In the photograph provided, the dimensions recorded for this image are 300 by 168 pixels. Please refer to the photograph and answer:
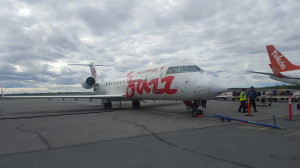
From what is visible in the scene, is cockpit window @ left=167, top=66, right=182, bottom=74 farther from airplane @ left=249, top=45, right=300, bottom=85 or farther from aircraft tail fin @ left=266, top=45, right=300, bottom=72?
aircraft tail fin @ left=266, top=45, right=300, bottom=72

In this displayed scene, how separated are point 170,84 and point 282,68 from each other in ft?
76.4

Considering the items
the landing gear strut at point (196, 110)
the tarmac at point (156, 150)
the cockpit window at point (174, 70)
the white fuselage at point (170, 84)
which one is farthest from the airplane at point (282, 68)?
the tarmac at point (156, 150)

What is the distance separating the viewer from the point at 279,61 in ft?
93.5

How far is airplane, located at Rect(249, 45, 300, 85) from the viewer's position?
25.9 m

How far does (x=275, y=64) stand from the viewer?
2892cm

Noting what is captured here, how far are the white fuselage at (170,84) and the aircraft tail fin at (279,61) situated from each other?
71.5 feet

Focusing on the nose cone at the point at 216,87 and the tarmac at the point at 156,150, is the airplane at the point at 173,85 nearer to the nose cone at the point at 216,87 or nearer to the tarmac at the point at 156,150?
the nose cone at the point at 216,87

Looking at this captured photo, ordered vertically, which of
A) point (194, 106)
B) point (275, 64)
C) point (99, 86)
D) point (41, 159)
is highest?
point (275, 64)

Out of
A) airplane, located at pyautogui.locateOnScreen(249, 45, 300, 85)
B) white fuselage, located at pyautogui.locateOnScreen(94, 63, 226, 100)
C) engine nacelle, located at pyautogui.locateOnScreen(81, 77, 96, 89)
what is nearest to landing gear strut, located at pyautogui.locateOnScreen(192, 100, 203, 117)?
white fuselage, located at pyautogui.locateOnScreen(94, 63, 226, 100)

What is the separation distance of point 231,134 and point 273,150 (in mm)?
1858

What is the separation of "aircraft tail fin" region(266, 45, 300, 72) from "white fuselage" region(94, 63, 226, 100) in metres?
21.8

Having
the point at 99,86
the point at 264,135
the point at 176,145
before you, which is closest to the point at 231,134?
the point at 264,135

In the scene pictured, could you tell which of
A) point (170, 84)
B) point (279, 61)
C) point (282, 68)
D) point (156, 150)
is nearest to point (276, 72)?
point (282, 68)

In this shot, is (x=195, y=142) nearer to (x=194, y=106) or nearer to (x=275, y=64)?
(x=194, y=106)
